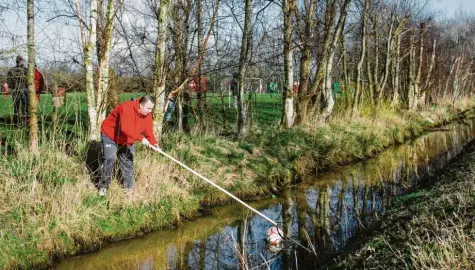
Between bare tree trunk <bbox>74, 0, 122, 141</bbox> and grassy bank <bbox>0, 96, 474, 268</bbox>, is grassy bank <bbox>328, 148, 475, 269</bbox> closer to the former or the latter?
grassy bank <bbox>0, 96, 474, 268</bbox>

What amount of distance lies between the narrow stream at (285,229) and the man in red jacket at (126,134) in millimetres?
1187

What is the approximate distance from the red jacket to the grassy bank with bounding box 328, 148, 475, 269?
12.6 ft

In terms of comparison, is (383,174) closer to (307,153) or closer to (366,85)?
(307,153)

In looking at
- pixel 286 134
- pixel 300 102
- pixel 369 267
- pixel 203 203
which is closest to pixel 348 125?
pixel 300 102

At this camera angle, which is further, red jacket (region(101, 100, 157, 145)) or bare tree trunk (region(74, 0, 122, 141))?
bare tree trunk (region(74, 0, 122, 141))

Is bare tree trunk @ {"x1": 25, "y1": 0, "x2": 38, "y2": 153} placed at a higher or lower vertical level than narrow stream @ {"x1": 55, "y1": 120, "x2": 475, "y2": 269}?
higher

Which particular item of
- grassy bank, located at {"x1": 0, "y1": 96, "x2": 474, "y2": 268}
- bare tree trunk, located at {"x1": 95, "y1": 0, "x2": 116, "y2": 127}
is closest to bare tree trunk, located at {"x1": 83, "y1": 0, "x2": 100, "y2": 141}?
bare tree trunk, located at {"x1": 95, "y1": 0, "x2": 116, "y2": 127}

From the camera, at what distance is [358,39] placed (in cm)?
2405

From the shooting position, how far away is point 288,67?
1343 cm

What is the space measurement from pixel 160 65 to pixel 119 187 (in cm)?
277

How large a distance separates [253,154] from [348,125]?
526 centimetres

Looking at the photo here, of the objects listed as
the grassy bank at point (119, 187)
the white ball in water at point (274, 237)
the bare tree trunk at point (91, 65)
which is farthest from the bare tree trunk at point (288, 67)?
the white ball in water at point (274, 237)

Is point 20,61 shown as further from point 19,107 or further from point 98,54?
point 98,54

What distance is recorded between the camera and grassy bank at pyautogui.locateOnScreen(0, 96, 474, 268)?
21.2ft
